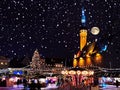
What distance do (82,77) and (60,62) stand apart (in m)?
94.8

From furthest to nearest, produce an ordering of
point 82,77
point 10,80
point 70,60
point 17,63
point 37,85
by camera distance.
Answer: point 70,60
point 17,63
point 10,80
point 82,77
point 37,85

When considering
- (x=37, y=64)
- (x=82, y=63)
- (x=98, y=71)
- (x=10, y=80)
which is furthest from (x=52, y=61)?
(x=10, y=80)

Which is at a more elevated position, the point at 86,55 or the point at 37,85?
the point at 86,55

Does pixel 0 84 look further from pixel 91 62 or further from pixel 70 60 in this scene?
pixel 70 60

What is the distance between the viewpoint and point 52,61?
12950 centimetres

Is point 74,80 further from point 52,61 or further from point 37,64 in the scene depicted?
point 52,61

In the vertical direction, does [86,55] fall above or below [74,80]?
above

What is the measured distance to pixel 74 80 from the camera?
114 ft

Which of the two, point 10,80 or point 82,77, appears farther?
point 10,80

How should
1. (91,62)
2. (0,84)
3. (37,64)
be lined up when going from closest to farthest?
1. (0,84)
2. (37,64)
3. (91,62)

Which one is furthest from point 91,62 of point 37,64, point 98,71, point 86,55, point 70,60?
point 70,60

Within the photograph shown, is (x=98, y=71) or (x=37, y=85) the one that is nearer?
(x=37, y=85)

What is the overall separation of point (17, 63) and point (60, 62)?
90.5 feet

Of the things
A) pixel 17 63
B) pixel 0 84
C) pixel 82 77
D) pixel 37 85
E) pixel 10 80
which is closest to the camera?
pixel 37 85
